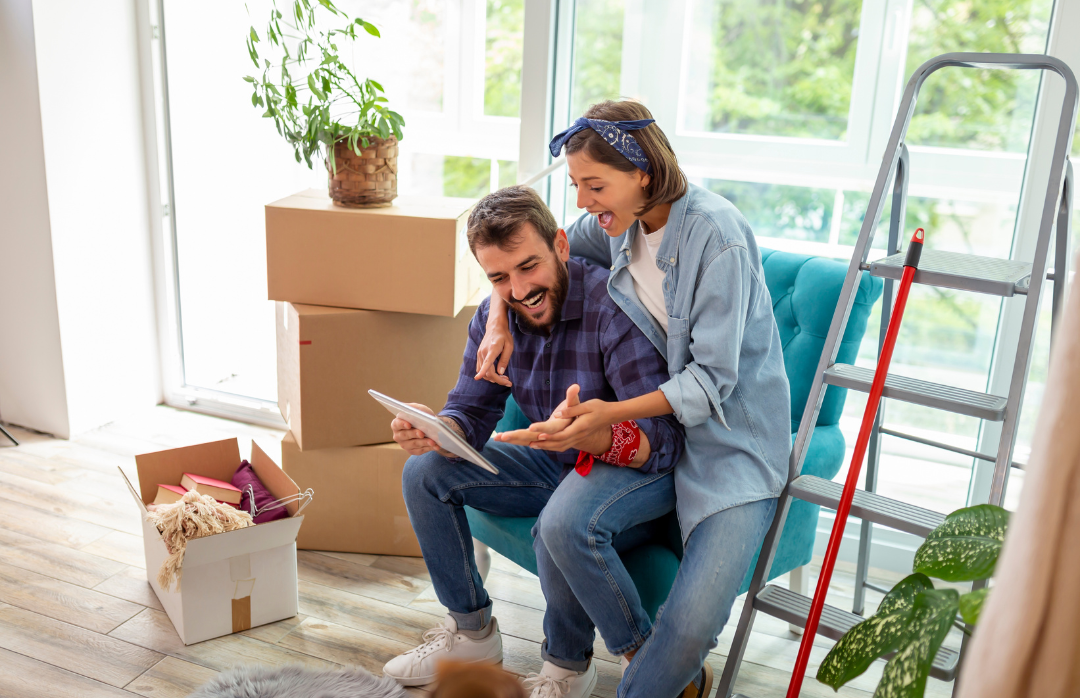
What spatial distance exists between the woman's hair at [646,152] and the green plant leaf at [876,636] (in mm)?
737

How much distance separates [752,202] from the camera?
85.3 inches

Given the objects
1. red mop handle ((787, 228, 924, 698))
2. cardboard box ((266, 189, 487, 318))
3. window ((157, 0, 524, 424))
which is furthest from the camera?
window ((157, 0, 524, 424))

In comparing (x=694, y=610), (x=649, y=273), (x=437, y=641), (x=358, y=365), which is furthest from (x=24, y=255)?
(x=694, y=610)

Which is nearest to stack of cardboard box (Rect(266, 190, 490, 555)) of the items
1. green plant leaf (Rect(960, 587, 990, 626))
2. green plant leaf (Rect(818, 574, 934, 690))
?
green plant leaf (Rect(818, 574, 934, 690))

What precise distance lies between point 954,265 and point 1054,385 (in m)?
1.01

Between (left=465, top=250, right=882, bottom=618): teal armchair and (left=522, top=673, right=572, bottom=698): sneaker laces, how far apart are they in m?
0.20

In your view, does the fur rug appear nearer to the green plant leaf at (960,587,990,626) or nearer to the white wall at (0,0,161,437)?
the green plant leaf at (960,587,990,626)

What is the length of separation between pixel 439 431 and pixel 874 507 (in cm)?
73

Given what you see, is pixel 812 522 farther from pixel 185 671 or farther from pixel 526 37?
pixel 526 37

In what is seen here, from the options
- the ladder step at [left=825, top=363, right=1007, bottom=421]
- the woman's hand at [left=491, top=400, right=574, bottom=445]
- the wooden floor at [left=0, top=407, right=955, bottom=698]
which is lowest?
the wooden floor at [left=0, top=407, right=955, bottom=698]

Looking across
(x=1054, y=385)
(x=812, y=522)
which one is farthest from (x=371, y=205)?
(x=1054, y=385)

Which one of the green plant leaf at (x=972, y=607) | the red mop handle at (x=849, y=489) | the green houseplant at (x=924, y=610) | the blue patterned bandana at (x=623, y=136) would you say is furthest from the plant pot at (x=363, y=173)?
the green plant leaf at (x=972, y=607)

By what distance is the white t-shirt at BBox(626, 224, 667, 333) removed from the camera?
153 centimetres

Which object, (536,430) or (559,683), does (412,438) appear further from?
(559,683)
